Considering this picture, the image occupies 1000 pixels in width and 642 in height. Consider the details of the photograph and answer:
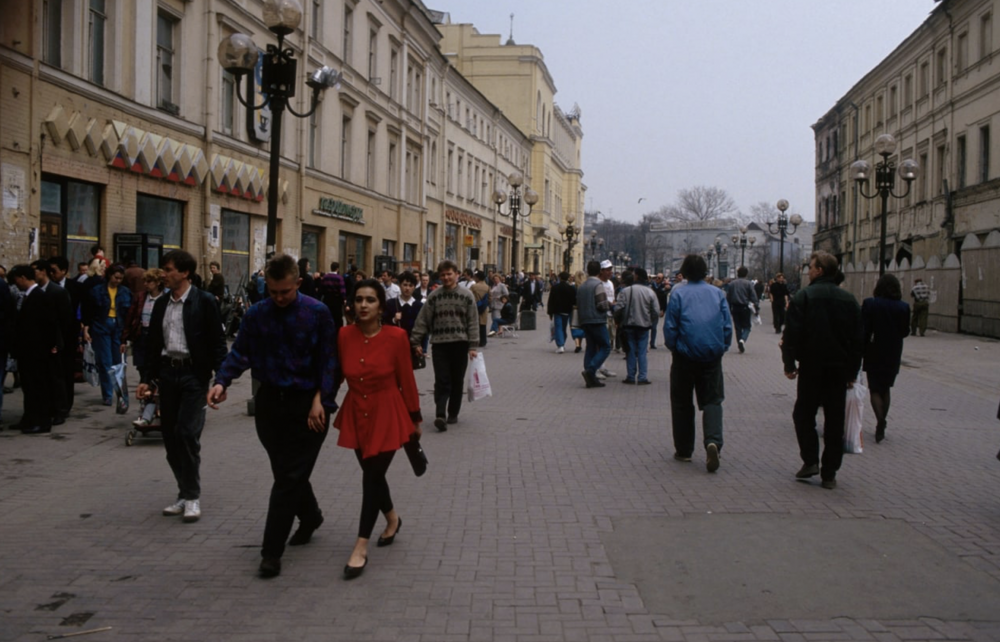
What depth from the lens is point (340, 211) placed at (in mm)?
31703

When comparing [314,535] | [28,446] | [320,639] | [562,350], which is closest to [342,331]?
[314,535]

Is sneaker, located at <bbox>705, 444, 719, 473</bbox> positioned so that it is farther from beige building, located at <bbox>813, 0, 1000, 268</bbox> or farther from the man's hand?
beige building, located at <bbox>813, 0, 1000, 268</bbox>

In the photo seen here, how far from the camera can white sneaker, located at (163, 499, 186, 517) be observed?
21.3ft

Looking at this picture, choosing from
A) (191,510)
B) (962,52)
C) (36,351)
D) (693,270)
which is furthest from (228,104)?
(962,52)

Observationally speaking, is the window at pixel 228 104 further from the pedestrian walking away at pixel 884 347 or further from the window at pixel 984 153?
the window at pixel 984 153

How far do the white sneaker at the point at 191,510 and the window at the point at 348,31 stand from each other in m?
27.2

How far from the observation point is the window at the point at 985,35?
1293 inches

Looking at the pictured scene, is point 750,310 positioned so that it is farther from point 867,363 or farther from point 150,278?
point 150,278

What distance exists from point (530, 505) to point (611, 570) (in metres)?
1.59

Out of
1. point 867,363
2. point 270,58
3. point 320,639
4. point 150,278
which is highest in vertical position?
point 270,58

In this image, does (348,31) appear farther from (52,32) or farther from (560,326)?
(52,32)

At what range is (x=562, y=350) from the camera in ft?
70.5

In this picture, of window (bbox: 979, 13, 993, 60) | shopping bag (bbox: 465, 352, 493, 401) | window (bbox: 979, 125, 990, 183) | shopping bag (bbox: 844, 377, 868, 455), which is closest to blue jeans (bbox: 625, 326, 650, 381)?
shopping bag (bbox: 465, 352, 493, 401)

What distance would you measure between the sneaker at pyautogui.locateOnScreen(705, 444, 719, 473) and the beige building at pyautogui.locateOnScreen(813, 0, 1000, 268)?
18.9m
